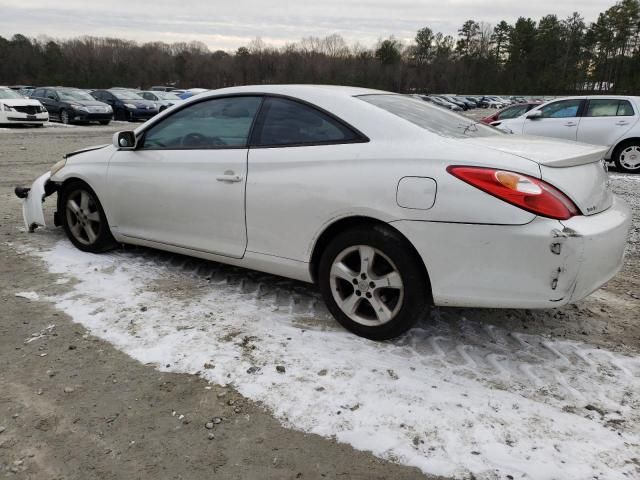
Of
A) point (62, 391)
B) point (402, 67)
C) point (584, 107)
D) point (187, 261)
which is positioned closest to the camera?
point (62, 391)

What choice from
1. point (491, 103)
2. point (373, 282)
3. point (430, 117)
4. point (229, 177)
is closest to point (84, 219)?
point (229, 177)

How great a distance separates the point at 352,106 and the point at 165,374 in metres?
1.94

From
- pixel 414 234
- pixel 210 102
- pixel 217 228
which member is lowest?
pixel 217 228

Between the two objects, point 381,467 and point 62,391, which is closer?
point 381,467

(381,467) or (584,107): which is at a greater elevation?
(584,107)

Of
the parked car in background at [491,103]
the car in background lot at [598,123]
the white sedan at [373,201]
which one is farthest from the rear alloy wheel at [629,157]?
the parked car in background at [491,103]

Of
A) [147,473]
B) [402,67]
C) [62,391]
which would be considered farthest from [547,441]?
Result: [402,67]

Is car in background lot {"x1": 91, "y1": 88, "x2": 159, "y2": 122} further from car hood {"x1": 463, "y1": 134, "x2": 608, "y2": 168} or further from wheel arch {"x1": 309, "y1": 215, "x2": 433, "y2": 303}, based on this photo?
car hood {"x1": 463, "y1": 134, "x2": 608, "y2": 168}

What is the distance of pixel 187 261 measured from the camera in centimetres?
472

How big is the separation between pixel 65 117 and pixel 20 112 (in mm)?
2949

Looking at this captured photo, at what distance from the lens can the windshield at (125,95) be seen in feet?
84.5

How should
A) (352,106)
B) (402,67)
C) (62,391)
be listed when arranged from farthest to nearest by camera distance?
(402,67) → (352,106) → (62,391)

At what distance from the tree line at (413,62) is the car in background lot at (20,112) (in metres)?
54.9

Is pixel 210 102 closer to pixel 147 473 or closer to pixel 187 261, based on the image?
pixel 187 261
